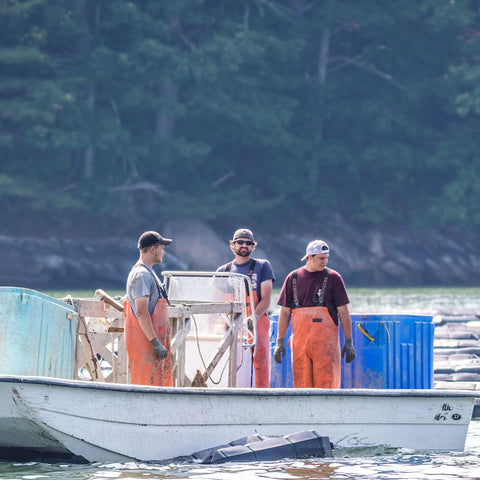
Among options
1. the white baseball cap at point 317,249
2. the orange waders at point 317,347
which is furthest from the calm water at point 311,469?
the white baseball cap at point 317,249

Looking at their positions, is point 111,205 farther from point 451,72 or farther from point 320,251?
point 320,251

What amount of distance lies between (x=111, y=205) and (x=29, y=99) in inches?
231

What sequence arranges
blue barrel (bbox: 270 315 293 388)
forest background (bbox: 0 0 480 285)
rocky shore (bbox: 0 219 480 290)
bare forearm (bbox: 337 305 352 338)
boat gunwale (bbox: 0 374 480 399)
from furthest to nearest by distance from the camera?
forest background (bbox: 0 0 480 285) < rocky shore (bbox: 0 219 480 290) < blue barrel (bbox: 270 315 293 388) < bare forearm (bbox: 337 305 352 338) < boat gunwale (bbox: 0 374 480 399)

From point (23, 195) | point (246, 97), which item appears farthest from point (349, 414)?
point (246, 97)

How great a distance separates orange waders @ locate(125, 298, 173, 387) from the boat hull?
0.44 m

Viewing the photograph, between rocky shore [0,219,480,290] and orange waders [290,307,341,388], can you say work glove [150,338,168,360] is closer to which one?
orange waders [290,307,341,388]

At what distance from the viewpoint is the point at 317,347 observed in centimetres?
1007

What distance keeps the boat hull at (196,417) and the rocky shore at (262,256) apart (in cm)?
3889

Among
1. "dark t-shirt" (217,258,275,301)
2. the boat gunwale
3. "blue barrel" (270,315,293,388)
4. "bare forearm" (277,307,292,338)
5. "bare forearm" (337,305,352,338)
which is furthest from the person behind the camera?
"blue barrel" (270,315,293,388)

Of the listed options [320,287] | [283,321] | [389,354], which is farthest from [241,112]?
[320,287]

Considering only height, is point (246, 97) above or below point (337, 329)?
above

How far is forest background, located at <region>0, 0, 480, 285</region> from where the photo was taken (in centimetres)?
5281

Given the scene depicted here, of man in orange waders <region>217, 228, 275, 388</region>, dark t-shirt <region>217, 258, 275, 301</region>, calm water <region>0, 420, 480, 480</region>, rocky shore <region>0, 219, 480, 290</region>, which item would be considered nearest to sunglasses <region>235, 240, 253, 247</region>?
man in orange waders <region>217, 228, 275, 388</region>

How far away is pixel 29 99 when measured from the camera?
5191 cm
